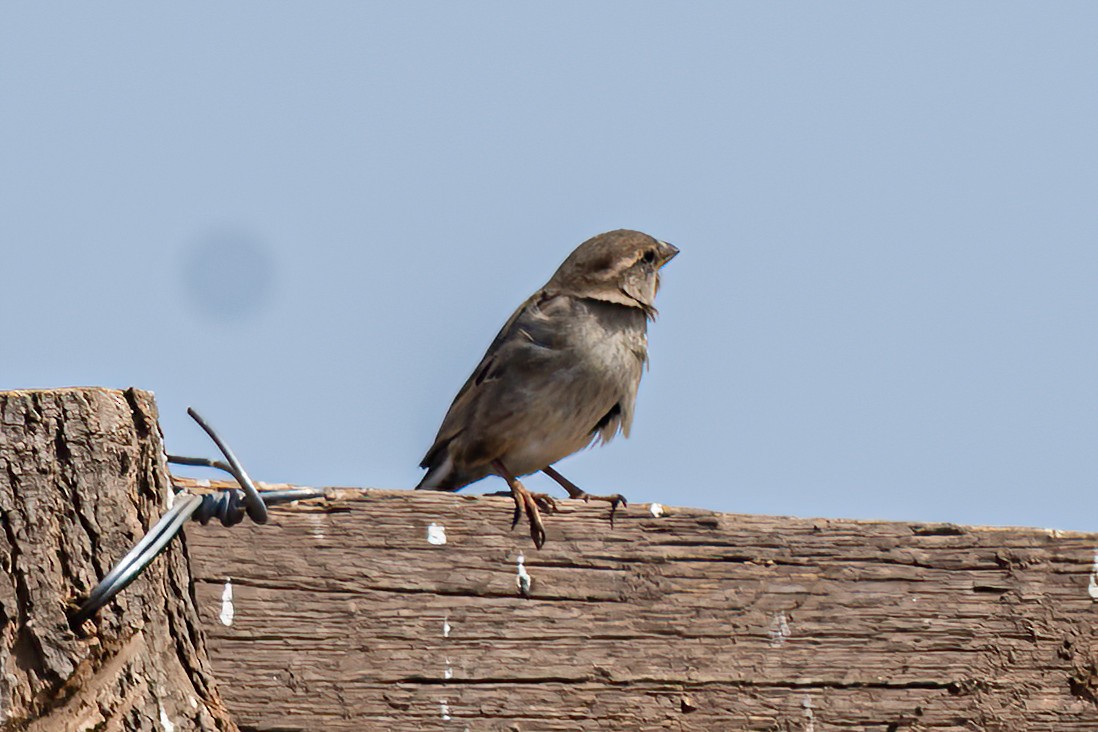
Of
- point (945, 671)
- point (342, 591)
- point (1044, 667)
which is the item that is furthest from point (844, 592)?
point (342, 591)

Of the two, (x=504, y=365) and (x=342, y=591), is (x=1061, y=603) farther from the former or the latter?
(x=504, y=365)

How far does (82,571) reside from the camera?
2188 millimetres

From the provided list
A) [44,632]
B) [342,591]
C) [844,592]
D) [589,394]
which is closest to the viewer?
[44,632]

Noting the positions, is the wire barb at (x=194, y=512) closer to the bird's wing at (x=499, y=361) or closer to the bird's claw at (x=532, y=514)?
the bird's claw at (x=532, y=514)

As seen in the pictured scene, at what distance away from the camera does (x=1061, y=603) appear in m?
2.82

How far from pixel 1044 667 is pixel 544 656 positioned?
916mm

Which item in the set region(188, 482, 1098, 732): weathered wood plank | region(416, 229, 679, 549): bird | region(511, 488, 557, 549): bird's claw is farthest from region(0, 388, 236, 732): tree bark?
region(416, 229, 679, 549): bird

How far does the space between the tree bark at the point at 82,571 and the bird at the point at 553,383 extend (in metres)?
2.82

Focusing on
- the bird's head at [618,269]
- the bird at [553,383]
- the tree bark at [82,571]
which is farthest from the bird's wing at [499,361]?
the tree bark at [82,571]

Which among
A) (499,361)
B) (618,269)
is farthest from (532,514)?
(618,269)

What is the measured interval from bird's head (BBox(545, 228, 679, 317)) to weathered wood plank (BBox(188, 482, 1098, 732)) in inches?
115

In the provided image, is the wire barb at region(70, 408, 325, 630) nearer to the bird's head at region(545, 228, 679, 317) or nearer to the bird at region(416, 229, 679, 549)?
the bird at region(416, 229, 679, 549)

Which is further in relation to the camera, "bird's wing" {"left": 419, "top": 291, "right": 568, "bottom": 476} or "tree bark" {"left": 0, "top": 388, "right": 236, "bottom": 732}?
"bird's wing" {"left": 419, "top": 291, "right": 568, "bottom": 476}

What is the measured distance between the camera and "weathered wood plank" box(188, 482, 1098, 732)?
96.3 inches
